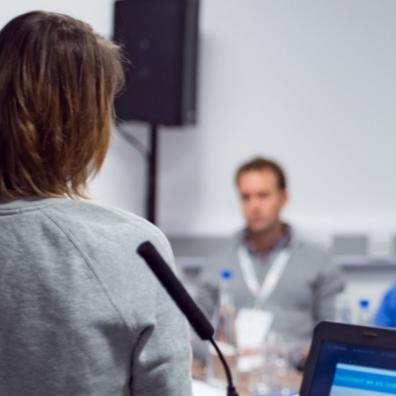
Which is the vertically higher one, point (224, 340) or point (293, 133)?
point (293, 133)

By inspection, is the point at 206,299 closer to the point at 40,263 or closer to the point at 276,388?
the point at 276,388

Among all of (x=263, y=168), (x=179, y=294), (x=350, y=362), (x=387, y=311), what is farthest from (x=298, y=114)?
(x=179, y=294)

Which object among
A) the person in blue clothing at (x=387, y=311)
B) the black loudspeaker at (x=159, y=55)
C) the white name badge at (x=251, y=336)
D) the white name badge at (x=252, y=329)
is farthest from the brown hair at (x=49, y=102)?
the black loudspeaker at (x=159, y=55)

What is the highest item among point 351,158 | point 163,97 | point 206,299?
point 163,97

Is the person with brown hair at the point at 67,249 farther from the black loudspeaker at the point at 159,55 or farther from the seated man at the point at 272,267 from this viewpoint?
the black loudspeaker at the point at 159,55

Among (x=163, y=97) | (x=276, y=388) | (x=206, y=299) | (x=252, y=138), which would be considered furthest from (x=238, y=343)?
(x=252, y=138)

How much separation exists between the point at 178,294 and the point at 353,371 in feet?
1.15

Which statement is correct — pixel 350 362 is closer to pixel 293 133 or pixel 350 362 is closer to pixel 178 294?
pixel 178 294

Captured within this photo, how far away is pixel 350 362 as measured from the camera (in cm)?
127

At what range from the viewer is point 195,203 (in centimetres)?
451

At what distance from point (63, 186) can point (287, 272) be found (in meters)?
2.58

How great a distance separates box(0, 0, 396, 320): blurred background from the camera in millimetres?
4449

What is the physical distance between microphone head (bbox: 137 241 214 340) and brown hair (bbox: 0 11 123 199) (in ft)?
0.84

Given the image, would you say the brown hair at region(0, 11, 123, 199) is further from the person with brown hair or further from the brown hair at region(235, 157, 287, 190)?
the brown hair at region(235, 157, 287, 190)
